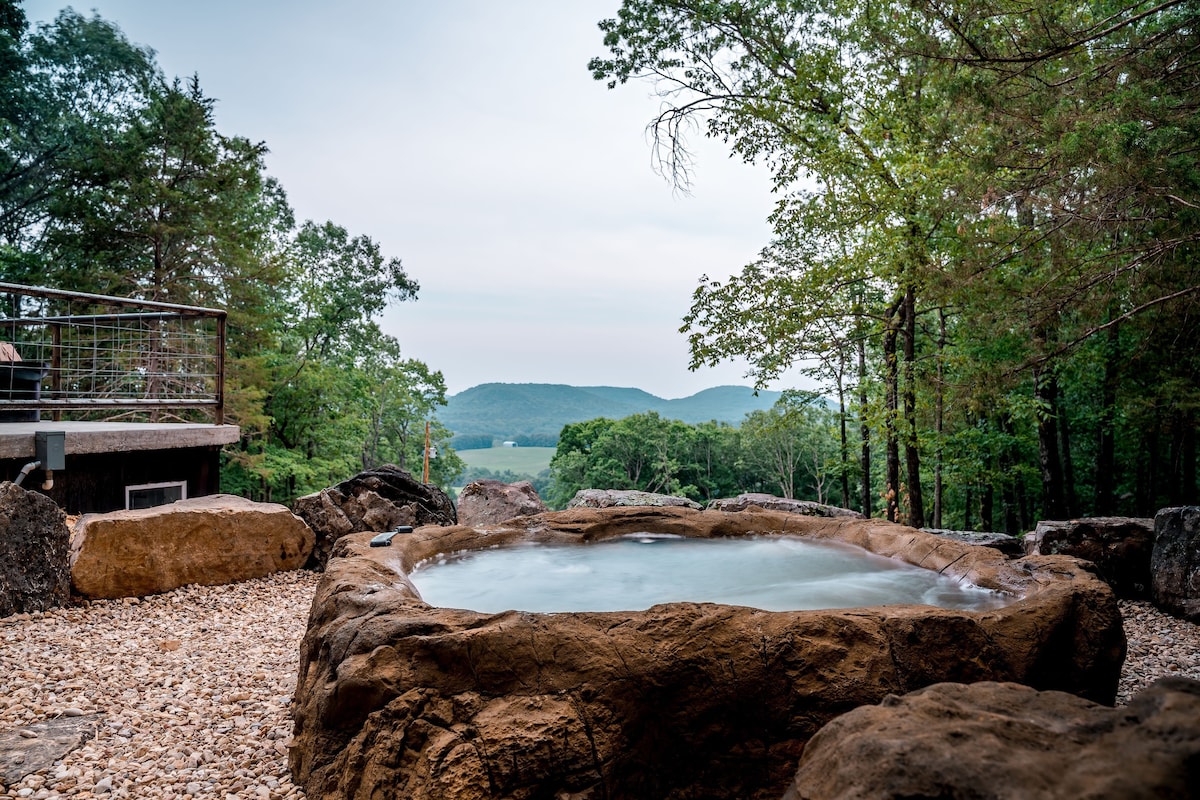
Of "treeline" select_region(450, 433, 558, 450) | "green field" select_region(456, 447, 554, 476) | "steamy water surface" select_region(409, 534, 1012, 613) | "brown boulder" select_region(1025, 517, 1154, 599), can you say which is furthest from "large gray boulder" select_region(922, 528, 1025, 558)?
"green field" select_region(456, 447, 554, 476)

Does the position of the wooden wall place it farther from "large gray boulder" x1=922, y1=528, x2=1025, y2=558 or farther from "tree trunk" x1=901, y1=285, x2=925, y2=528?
"tree trunk" x1=901, y1=285, x2=925, y2=528

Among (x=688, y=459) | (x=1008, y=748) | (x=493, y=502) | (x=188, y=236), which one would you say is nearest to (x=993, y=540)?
(x=493, y=502)

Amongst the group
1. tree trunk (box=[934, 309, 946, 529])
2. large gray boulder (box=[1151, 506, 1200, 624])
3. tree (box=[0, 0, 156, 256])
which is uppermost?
tree (box=[0, 0, 156, 256])

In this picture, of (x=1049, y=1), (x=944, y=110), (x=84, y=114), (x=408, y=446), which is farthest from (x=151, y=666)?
(x=408, y=446)

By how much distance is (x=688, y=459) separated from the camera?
98.3ft

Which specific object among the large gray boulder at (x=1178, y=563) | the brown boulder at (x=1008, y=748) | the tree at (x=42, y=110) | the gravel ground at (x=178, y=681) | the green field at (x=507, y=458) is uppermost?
the tree at (x=42, y=110)

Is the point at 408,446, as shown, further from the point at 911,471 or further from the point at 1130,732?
the point at 1130,732

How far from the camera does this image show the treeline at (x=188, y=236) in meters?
13.4

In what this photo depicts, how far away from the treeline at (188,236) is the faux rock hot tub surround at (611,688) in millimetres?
12204

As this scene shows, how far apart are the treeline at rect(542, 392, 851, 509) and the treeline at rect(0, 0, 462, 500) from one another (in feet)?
32.9

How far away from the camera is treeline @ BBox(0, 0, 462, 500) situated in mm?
13398

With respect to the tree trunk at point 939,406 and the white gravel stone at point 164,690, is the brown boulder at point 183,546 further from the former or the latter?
the tree trunk at point 939,406

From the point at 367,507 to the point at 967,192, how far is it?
6328 mm

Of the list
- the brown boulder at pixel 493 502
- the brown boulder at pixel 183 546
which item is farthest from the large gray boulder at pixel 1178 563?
the brown boulder at pixel 183 546
